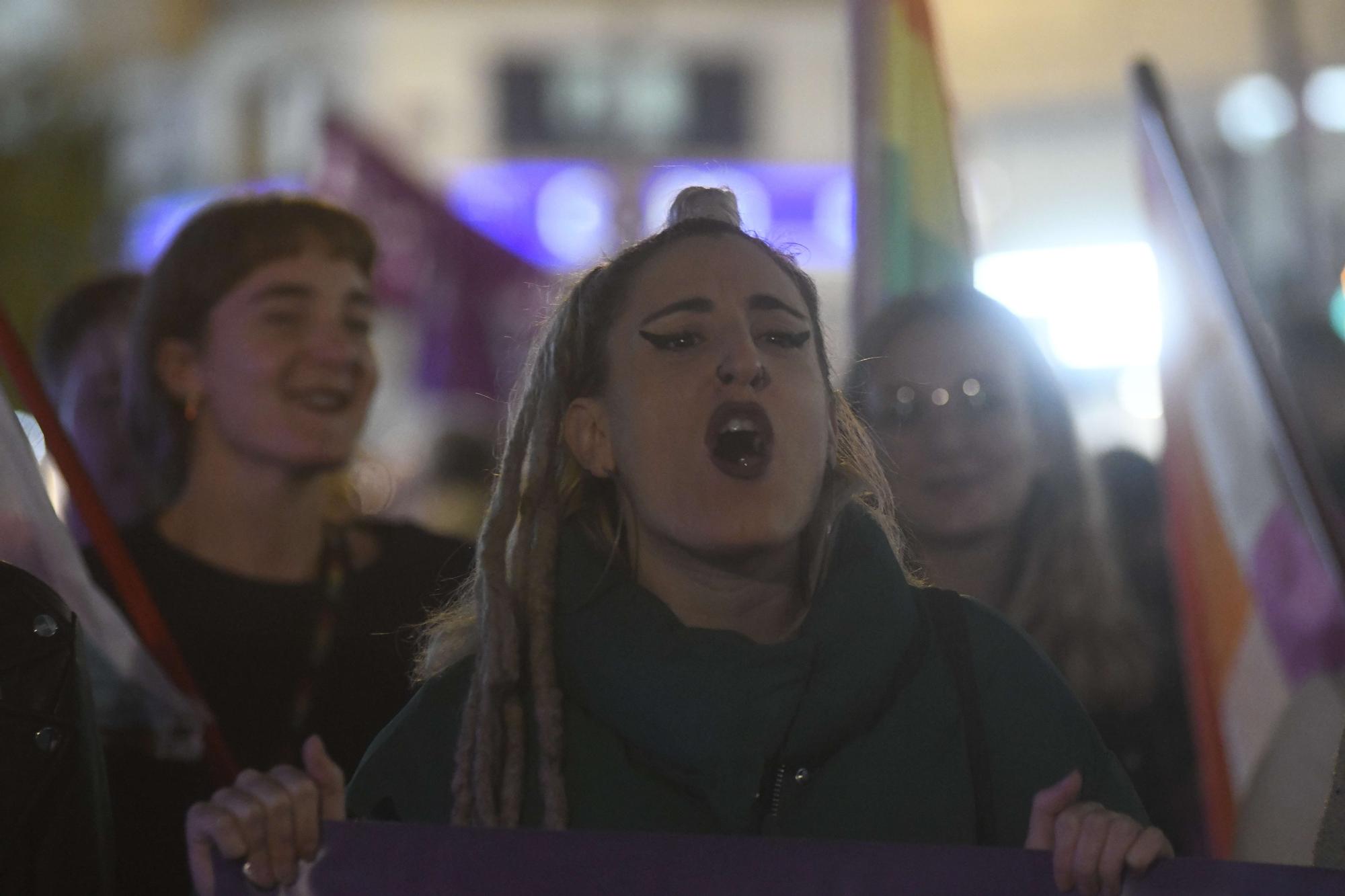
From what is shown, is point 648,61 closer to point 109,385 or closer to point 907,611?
point 109,385

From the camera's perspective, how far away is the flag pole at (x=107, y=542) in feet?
5.79

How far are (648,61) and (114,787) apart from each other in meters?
14.5

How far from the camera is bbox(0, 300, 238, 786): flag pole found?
1.76 meters

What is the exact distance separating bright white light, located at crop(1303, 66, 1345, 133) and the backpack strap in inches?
529

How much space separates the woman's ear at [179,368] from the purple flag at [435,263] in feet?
7.18

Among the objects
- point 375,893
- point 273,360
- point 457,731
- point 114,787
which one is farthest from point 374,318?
point 375,893

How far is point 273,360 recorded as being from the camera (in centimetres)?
206

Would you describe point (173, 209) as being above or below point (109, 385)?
above

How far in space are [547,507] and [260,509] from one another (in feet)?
2.33

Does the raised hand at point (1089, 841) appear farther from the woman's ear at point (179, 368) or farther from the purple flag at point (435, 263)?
the purple flag at point (435, 263)

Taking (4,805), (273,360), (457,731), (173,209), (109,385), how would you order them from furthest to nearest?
(173,209), (109,385), (273,360), (457,731), (4,805)

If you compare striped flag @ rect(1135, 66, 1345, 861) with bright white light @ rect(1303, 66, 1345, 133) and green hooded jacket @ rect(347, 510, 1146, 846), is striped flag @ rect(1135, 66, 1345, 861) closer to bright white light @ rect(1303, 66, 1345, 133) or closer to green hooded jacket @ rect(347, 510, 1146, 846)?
green hooded jacket @ rect(347, 510, 1146, 846)

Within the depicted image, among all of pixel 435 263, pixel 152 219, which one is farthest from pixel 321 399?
pixel 152 219

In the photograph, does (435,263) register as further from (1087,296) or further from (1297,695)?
(1087,296)
